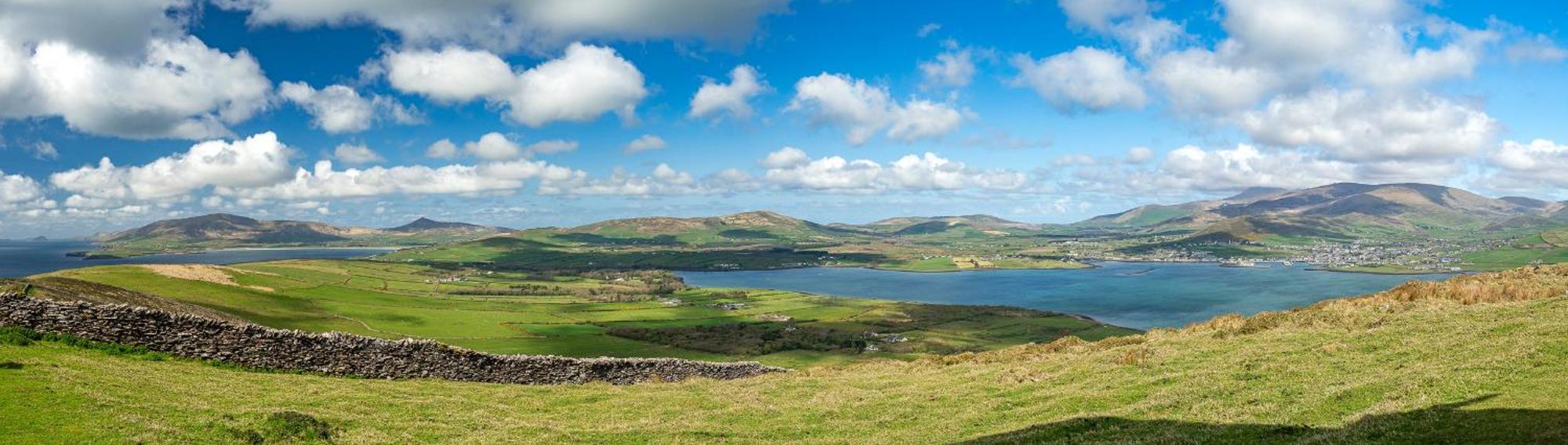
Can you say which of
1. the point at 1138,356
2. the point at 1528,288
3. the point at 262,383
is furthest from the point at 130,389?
the point at 1528,288

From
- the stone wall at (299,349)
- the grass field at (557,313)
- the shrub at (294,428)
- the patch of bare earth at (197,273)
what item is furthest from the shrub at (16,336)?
the patch of bare earth at (197,273)

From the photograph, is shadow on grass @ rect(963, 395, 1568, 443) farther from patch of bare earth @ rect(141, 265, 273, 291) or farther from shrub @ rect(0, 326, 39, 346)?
patch of bare earth @ rect(141, 265, 273, 291)

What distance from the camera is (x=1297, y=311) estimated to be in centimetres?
2864

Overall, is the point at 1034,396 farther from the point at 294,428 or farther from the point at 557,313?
the point at 557,313

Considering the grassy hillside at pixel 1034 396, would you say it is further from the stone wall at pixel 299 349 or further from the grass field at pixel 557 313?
the grass field at pixel 557 313

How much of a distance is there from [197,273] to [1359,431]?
102 m

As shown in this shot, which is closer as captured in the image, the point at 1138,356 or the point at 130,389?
the point at 130,389

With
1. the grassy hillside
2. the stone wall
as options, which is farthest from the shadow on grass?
the stone wall

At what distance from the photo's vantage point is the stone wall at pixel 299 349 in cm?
2169

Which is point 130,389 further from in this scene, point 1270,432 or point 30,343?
point 1270,432

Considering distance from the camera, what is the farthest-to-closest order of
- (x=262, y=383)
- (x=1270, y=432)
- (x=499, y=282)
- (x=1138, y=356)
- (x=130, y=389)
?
1. (x=499, y=282)
2. (x=1138, y=356)
3. (x=262, y=383)
4. (x=130, y=389)
5. (x=1270, y=432)

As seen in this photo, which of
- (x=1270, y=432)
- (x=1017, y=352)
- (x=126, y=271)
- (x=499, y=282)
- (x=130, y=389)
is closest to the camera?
(x=1270, y=432)

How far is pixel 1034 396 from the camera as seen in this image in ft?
66.1

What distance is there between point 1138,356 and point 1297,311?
10061 millimetres
